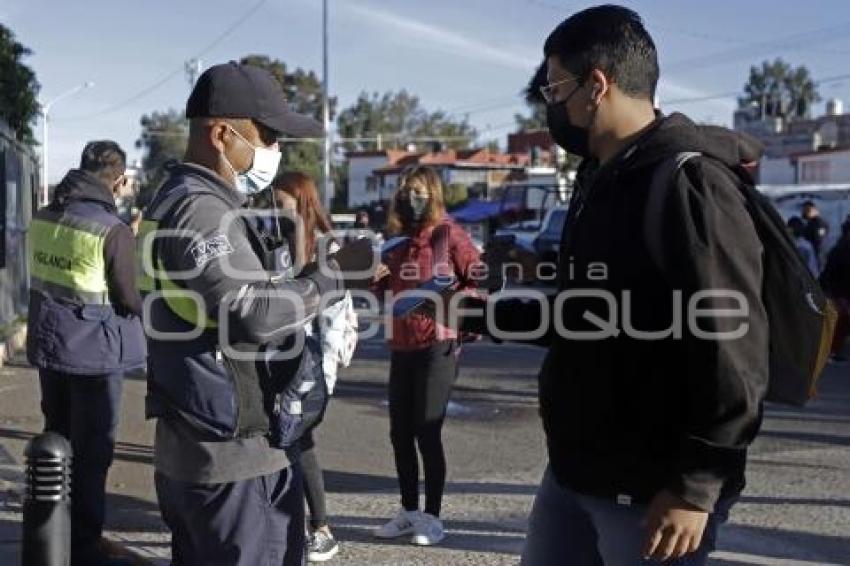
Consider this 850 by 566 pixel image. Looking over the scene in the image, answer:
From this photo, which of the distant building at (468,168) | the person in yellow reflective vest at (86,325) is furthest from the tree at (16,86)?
the distant building at (468,168)

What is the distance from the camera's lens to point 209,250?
294 centimetres

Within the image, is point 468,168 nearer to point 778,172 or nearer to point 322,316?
point 778,172

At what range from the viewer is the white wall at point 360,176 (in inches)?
3329

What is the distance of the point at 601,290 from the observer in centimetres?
268

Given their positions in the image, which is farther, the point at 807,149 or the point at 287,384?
the point at 807,149

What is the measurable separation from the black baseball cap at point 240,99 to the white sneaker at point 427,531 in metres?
2.85

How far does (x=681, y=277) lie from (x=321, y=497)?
3.23 metres

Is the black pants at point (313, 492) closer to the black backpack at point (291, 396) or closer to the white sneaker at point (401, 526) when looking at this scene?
the white sneaker at point (401, 526)

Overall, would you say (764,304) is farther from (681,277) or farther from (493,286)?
(493,286)

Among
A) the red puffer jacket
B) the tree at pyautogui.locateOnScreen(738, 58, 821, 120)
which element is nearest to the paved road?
the red puffer jacket

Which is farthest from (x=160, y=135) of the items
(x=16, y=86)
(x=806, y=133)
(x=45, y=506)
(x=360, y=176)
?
(x=45, y=506)

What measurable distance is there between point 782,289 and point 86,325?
11.3 feet

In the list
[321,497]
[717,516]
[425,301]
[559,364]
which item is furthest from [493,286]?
[321,497]

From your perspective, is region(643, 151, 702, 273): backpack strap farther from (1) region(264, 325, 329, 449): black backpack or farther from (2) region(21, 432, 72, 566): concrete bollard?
(2) region(21, 432, 72, 566): concrete bollard
